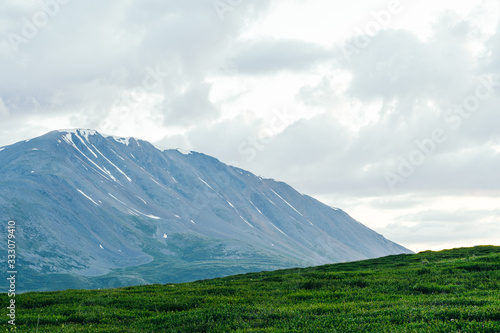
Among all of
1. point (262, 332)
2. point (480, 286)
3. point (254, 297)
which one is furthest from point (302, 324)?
point (480, 286)

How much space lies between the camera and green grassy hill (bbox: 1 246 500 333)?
73.0ft

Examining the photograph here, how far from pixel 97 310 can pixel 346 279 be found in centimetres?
1975

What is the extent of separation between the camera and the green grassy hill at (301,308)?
22250 mm

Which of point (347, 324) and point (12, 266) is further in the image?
point (12, 266)

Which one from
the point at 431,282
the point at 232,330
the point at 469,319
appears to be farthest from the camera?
→ the point at 431,282

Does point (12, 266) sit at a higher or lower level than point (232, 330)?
higher

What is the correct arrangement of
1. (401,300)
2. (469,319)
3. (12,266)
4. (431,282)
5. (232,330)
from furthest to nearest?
1. (431,282)
2. (12,266)
3. (401,300)
4. (232,330)
5. (469,319)

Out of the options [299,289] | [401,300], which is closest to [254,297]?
[299,289]

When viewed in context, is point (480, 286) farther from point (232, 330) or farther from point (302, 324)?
point (232, 330)

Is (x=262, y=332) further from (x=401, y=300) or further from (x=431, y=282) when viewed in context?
(x=431, y=282)

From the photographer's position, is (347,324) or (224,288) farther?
(224,288)

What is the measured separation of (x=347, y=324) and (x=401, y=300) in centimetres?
809

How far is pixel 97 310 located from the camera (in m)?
30.6

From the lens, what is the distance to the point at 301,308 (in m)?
27.8
